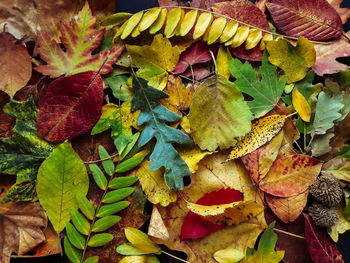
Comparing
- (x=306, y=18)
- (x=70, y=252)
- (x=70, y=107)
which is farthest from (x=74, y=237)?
(x=306, y=18)

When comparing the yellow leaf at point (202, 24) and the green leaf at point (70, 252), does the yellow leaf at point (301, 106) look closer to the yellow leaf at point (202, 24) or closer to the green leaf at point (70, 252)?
the yellow leaf at point (202, 24)

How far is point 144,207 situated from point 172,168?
9cm

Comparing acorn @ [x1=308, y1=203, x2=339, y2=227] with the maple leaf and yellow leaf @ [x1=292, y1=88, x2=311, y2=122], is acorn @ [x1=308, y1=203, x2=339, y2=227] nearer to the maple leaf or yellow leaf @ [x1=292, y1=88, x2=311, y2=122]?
yellow leaf @ [x1=292, y1=88, x2=311, y2=122]

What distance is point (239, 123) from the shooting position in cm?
64

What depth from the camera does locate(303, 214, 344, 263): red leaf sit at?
0.63 meters

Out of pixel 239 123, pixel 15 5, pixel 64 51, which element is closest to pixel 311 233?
pixel 239 123

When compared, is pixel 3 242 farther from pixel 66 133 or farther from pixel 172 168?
pixel 172 168

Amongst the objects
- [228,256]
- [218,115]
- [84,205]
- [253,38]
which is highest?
[253,38]

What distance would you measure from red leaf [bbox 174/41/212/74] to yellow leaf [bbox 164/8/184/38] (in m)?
0.05

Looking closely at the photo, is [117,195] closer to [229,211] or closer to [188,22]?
[229,211]

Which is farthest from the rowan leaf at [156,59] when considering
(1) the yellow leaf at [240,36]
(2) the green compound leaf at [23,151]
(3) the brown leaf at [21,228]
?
(3) the brown leaf at [21,228]

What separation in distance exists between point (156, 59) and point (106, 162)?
216mm

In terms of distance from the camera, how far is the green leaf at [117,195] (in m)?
0.64

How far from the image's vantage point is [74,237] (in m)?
0.63
